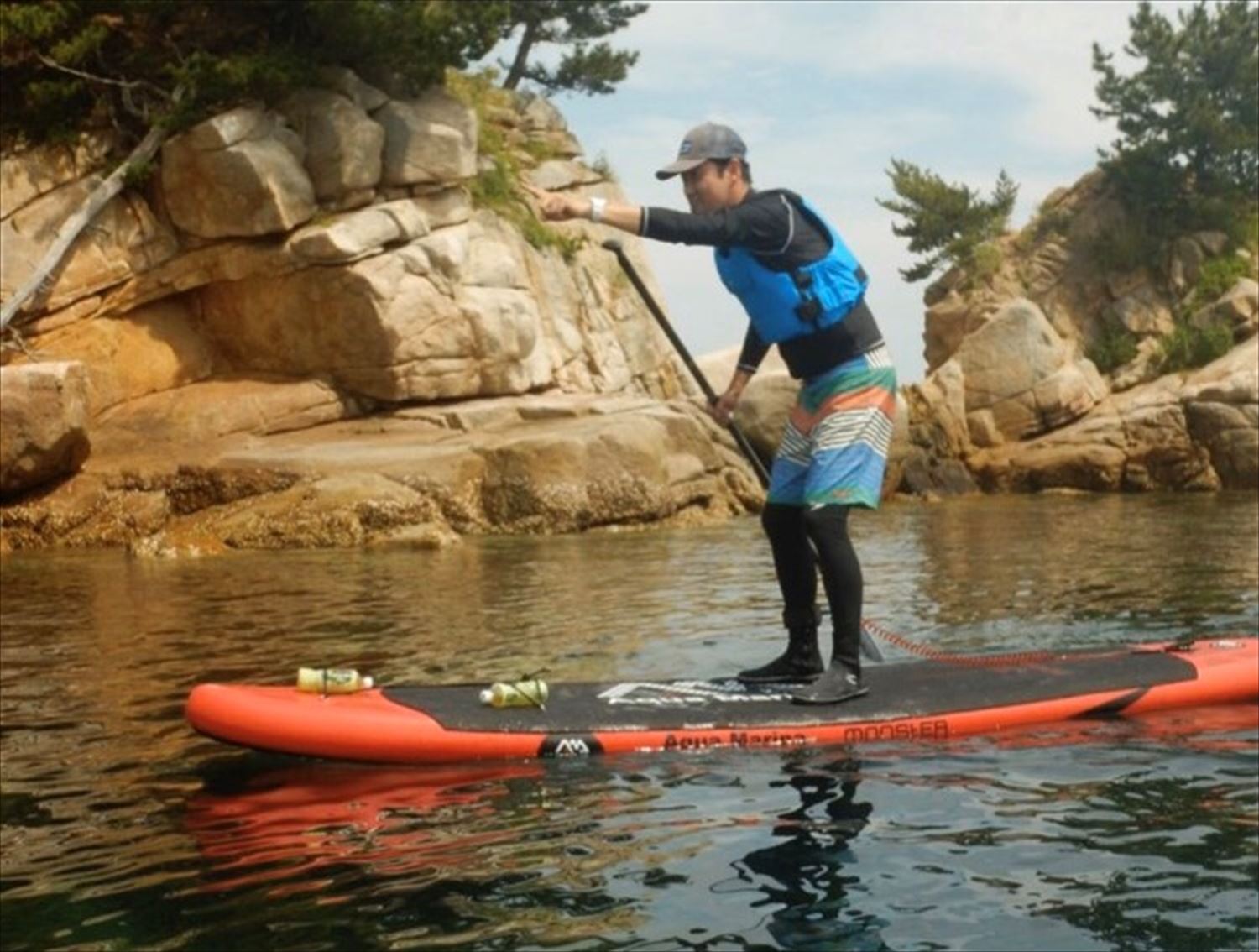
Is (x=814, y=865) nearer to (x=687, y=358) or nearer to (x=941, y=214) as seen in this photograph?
(x=687, y=358)

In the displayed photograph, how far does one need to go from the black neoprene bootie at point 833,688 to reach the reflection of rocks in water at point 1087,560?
4.20 metres

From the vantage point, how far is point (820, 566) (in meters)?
7.59

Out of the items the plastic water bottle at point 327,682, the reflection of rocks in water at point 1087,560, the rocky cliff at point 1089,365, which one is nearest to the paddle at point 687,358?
the plastic water bottle at point 327,682

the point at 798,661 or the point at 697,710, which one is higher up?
the point at 798,661

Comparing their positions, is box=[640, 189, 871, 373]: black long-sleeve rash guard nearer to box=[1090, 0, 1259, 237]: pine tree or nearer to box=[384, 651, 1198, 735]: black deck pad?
box=[384, 651, 1198, 735]: black deck pad

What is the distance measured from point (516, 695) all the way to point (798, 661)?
1631mm

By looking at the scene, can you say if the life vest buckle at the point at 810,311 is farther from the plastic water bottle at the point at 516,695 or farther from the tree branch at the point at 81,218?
the tree branch at the point at 81,218

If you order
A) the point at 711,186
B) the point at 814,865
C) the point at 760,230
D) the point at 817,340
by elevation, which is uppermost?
the point at 711,186

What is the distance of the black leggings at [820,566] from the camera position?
24.5 ft

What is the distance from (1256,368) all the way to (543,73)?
1925cm

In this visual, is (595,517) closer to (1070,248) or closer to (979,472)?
(979,472)

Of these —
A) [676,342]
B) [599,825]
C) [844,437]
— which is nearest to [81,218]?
[676,342]

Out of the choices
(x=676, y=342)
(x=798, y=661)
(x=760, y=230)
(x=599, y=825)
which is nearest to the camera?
(x=599, y=825)

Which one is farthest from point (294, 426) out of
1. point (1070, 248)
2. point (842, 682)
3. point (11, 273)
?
point (1070, 248)
